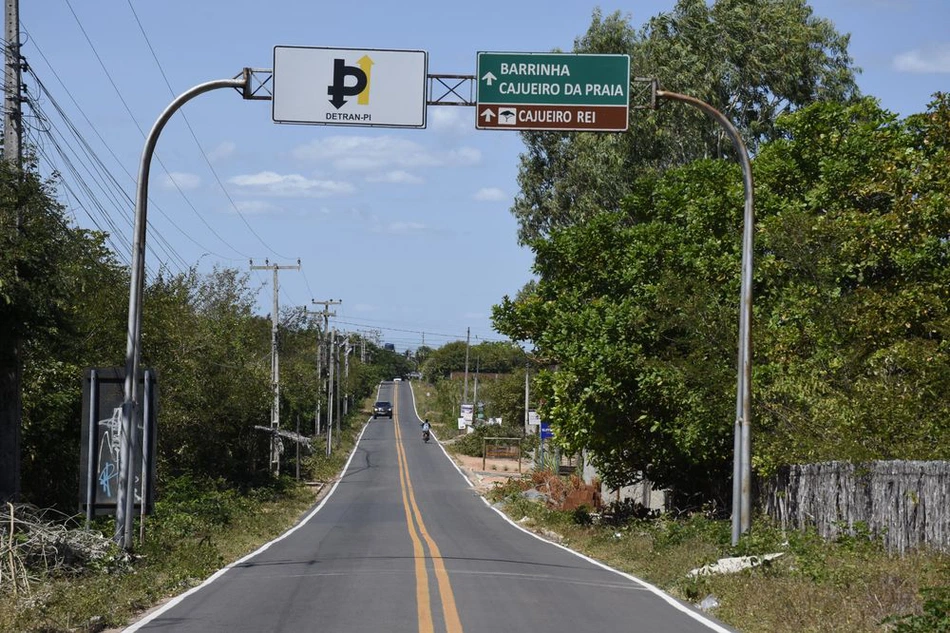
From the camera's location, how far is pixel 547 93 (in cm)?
1424

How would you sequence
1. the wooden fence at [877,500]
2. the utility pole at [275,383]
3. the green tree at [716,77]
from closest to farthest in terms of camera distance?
the wooden fence at [877,500] < the green tree at [716,77] < the utility pole at [275,383]

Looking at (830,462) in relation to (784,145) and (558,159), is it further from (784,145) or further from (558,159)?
(558,159)

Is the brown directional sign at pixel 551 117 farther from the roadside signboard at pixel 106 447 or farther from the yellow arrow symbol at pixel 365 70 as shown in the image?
the roadside signboard at pixel 106 447

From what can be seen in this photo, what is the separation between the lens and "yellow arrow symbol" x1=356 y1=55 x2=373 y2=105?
14.2 m

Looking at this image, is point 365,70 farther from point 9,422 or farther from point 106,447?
point 9,422

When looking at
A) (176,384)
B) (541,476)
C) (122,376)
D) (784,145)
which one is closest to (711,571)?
(122,376)

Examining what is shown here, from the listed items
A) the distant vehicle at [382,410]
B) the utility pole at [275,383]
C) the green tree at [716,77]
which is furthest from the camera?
the distant vehicle at [382,410]

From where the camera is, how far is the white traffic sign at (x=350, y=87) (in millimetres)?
14188

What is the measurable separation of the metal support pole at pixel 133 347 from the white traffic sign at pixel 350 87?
1516mm

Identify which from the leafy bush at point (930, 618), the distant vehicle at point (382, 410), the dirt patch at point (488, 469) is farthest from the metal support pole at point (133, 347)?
the distant vehicle at point (382, 410)

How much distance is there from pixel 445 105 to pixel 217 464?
34.7 meters

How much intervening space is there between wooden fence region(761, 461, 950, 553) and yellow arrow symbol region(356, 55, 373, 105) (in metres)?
8.43

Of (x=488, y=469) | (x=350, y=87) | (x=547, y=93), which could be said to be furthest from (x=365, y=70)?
(x=488, y=469)

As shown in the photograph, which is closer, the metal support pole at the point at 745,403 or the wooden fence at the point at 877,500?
the wooden fence at the point at 877,500
